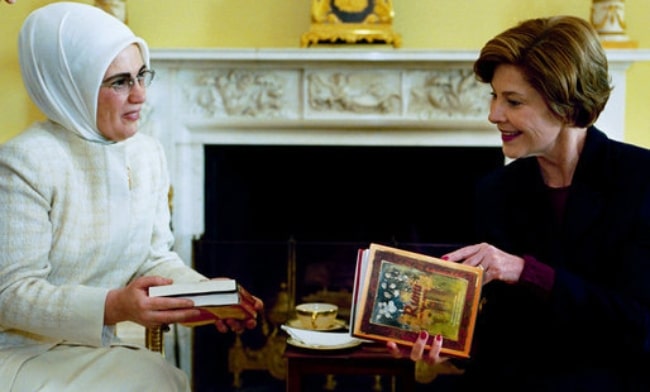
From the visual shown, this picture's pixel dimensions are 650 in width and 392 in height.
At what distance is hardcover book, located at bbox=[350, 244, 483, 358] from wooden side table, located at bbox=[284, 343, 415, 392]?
0.47 meters

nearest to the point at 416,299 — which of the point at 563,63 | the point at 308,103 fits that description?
the point at 563,63

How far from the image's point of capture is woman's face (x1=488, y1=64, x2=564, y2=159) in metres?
1.70

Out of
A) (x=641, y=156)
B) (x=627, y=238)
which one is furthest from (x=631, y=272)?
(x=641, y=156)

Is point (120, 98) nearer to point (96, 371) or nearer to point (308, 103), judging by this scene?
point (96, 371)

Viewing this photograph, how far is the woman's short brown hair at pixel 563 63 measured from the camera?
5.39 ft

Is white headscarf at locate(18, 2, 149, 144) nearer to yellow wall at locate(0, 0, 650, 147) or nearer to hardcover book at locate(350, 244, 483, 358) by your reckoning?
hardcover book at locate(350, 244, 483, 358)

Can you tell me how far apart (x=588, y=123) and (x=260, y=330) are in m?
1.87

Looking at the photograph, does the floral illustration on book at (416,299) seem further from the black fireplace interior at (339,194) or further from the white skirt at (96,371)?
the black fireplace interior at (339,194)

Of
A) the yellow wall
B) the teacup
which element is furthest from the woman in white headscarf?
the yellow wall

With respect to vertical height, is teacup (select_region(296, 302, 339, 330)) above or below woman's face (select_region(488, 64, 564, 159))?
below

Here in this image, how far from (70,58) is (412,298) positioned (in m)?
0.84

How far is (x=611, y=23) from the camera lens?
9.91 ft

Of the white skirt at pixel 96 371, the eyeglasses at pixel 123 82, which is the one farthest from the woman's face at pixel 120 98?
the white skirt at pixel 96 371

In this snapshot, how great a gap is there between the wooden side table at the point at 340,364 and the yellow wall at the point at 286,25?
5.02ft
